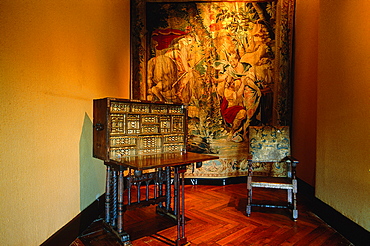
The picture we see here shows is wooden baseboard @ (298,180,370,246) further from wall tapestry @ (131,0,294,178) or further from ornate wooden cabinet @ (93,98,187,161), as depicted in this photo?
ornate wooden cabinet @ (93,98,187,161)

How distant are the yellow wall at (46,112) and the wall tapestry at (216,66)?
149cm

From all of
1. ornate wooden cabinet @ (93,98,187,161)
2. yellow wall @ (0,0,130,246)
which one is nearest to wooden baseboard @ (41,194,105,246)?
yellow wall @ (0,0,130,246)

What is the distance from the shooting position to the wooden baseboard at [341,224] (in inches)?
89.3

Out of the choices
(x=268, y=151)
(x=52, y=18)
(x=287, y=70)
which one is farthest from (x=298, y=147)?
(x=52, y=18)

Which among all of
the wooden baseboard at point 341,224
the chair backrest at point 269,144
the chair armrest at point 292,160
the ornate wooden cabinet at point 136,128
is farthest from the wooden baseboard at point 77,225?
the wooden baseboard at point 341,224

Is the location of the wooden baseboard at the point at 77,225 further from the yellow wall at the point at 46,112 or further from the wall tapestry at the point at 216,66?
the wall tapestry at the point at 216,66

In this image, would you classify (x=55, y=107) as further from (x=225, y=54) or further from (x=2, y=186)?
(x=225, y=54)

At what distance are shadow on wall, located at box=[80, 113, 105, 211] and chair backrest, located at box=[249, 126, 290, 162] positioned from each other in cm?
226

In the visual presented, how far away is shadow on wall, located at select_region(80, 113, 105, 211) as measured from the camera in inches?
108

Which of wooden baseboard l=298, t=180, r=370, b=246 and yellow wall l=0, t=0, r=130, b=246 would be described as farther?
wooden baseboard l=298, t=180, r=370, b=246

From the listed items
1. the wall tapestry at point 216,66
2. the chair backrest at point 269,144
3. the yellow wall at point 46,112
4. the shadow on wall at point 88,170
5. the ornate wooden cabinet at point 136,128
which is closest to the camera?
the yellow wall at point 46,112

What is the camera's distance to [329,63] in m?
2.92

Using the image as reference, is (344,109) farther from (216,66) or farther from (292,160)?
(216,66)

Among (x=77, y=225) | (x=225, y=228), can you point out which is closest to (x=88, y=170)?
(x=77, y=225)
